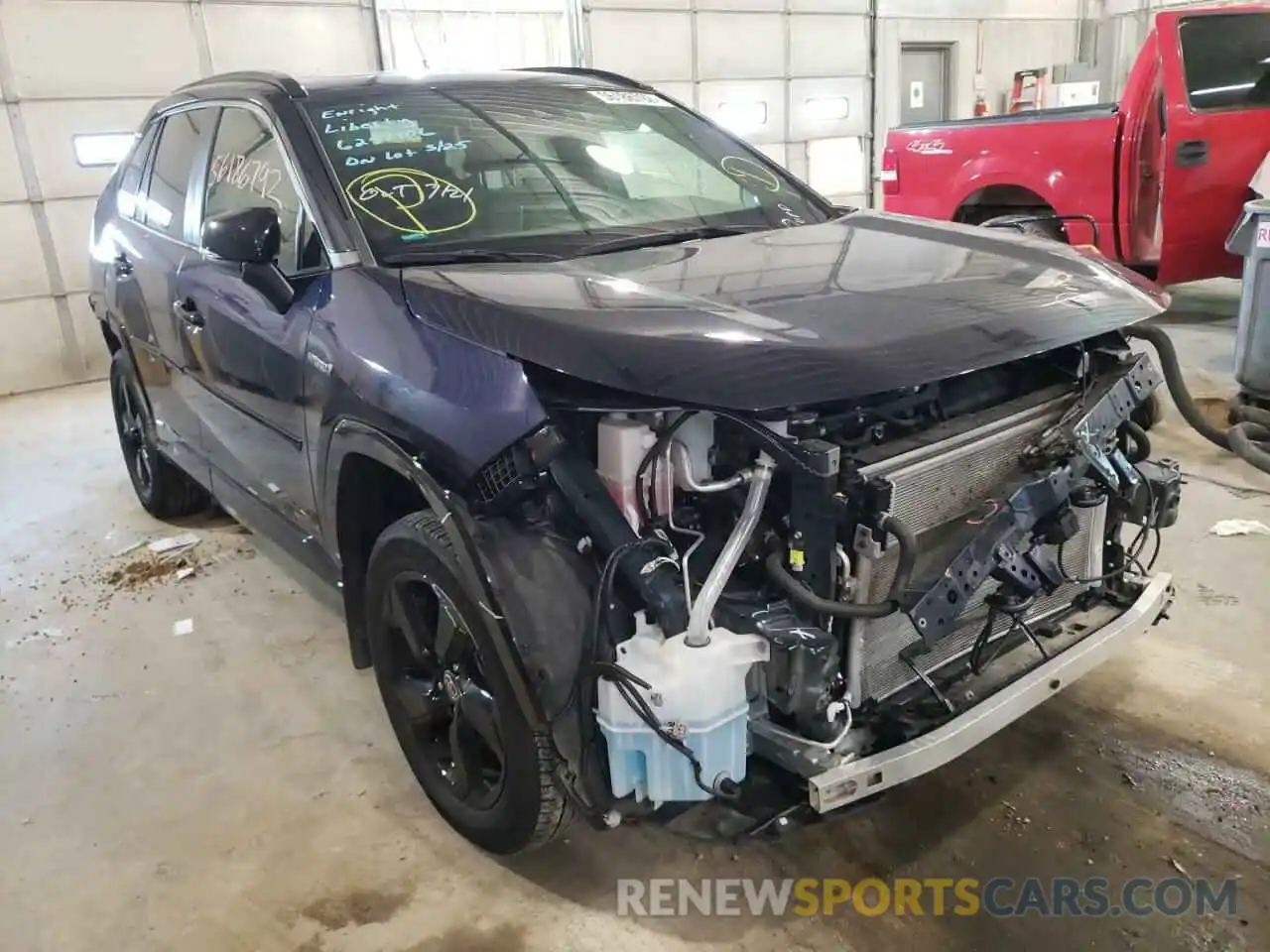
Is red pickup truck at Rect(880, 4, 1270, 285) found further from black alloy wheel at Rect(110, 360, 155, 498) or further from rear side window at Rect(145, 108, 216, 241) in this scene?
black alloy wheel at Rect(110, 360, 155, 498)

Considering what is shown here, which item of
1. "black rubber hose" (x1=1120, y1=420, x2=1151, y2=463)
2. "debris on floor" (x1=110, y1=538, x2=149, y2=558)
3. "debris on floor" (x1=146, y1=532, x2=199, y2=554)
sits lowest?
"debris on floor" (x1=110, y1=538, x2=149, y2=558)

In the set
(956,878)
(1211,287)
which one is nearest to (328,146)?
(956,878)

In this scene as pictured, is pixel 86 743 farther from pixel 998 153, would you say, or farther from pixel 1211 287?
pixel 1211 287

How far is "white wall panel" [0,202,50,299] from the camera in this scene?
745cm

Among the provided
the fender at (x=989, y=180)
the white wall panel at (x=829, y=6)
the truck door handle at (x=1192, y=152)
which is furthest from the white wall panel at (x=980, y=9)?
the truck door handle at (x=1192, y=152)

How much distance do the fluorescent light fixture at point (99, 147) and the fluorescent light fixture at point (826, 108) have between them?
278 inches

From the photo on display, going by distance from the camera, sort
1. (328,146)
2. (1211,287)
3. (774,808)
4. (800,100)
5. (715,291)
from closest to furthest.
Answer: (774,808) → (715,291) → (328,146) → (1211,287) → (800,100)

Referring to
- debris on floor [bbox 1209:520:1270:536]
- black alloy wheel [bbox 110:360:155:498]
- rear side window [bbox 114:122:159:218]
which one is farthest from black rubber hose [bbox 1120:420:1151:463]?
black alloy wheel [bbox 110:360:155:498]

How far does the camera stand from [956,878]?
2.14 m

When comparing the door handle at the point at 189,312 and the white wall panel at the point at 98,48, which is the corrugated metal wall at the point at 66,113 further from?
the door handle at the point at 189,312

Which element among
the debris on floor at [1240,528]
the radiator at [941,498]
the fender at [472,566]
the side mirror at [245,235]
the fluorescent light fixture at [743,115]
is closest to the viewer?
the fender at [472,566]

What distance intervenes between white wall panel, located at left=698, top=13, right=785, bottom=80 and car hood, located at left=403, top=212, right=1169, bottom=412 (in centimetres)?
896

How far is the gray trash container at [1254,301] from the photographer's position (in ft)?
14.9

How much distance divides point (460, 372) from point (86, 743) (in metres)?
1.75
